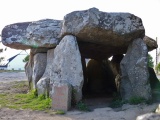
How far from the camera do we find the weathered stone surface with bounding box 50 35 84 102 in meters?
9.34

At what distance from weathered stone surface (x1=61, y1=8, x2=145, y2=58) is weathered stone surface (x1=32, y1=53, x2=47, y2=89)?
2550mm

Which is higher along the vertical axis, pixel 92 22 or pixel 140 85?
pixel 92 22

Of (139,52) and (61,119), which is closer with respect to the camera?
(61,119)

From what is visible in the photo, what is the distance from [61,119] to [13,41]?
5662 millimetres

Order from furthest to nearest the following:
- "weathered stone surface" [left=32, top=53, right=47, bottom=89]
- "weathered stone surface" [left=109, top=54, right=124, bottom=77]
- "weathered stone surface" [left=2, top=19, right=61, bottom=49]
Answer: "weathered stone surface" [left=109, top=54, right=124, bottom=77] → "weathered stone surface" [left=32, top=53, right=47, bottom=89] → "weathered stone surface" [left=2, top=19, right=61, bottom=49]

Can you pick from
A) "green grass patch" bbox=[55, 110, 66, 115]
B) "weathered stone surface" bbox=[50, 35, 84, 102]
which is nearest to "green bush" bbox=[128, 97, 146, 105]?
"weathered stone surface" bbox=[50, 35, 84, 102]

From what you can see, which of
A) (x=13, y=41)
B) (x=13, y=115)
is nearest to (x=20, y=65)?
(x=13, y=41)

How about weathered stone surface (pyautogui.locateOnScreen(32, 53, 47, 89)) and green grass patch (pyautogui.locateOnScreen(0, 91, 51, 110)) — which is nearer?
green grass patch (pyautogui.locateOnScreen(0, 91, 51, 110))

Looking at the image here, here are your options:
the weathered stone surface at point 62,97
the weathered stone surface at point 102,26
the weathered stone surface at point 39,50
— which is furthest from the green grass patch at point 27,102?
the weathered stone surface at point 102,26

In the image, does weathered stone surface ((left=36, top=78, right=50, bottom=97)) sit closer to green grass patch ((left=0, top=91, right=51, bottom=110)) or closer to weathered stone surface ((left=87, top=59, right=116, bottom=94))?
green grass patch ((left=0, top=91, right=51, bottom=110))

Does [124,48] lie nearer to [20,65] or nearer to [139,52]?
[139,52]

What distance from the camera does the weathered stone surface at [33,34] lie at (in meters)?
11.7

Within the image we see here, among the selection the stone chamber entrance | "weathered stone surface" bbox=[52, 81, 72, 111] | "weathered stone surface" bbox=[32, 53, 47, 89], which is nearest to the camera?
"weathered stone surface" bbox=[52, 81, 72, 111]

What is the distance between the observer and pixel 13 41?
1230 centimetres
